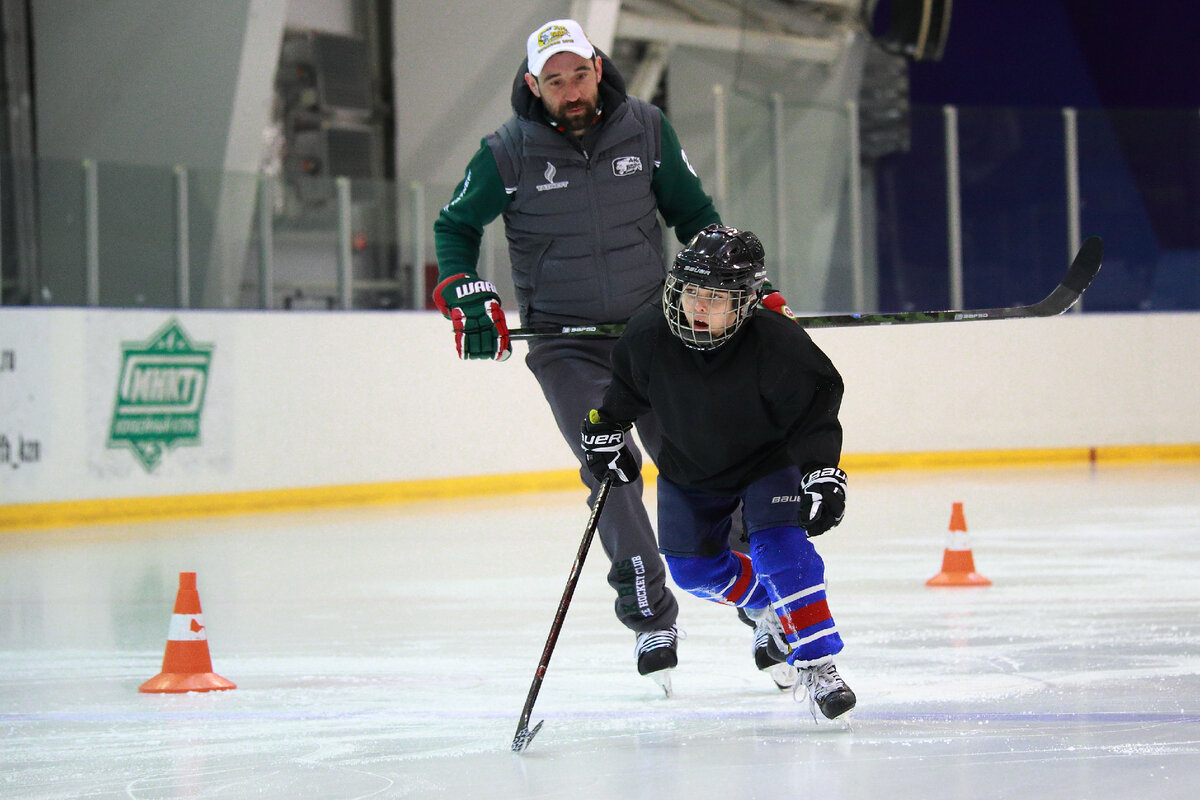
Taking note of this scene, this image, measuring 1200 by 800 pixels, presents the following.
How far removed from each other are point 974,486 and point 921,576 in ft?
15.9

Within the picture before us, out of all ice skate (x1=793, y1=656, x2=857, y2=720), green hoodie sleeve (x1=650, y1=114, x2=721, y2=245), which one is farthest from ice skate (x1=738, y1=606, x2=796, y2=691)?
green hoodie sleeve (x1=650, y1=114, x2=721, y2=245)

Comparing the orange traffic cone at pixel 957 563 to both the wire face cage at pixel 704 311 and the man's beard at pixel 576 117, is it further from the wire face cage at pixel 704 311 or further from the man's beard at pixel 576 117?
the wire face cage at pixel 704 311

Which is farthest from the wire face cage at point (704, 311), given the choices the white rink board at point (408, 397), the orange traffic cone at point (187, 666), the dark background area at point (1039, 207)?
the dark background area at point (1039, 207)

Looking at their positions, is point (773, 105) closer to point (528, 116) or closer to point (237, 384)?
point (237, 384)

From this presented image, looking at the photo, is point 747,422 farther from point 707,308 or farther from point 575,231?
point 575,231

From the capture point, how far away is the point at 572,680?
3.63 m

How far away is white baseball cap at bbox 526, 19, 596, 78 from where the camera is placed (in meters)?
3.54

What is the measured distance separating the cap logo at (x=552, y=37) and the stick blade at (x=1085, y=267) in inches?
49.9

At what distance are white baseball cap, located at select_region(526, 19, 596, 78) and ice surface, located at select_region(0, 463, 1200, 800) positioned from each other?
1433 millimetres

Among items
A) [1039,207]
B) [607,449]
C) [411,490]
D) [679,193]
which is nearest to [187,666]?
[607,449]

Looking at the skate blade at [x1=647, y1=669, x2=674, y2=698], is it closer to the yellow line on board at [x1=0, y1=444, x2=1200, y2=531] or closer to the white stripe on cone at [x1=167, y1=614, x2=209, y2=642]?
the white stripe on cone at [x1=167, y1=614, x2=209, y2=642]

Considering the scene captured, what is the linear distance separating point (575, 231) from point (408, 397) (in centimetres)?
671

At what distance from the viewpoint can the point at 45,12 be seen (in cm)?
1192

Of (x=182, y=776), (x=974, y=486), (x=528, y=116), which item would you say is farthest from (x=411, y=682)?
(x=974, y=486)
